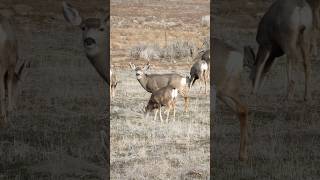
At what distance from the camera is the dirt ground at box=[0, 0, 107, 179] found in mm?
5891

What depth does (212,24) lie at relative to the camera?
5895 millimetres

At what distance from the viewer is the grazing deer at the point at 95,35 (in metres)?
5.82

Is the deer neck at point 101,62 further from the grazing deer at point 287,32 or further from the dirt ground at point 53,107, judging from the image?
the grazing deer at point 287,32

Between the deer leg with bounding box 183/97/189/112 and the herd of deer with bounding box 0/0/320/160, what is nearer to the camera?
the herd of deer with bounding box 0/0/320/160

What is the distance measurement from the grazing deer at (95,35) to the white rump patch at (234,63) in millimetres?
1223

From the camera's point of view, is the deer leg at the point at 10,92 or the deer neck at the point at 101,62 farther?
the deer leg at the point at 10,92

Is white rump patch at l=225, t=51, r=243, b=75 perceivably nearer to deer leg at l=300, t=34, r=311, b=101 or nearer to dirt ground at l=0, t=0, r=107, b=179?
deer leg at l=300, t=34, r=311, b=101

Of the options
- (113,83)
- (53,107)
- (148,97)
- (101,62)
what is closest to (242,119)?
(148,97)

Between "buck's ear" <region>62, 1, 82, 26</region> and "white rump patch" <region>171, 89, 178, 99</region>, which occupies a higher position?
"buck's ear" <region>62, 1, 82, 26</region>

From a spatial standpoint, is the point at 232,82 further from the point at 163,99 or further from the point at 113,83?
the point at 113,83

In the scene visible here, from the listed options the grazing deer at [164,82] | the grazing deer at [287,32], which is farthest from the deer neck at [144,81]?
the grazing deer at [287,32]

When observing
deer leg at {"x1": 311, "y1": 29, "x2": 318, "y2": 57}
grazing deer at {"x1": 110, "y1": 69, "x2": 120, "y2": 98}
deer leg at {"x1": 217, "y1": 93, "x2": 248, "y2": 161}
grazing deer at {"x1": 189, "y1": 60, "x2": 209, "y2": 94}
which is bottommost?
deer leg at {"x1": 217, "y1": 93, "x2": 248, "y2": 161}

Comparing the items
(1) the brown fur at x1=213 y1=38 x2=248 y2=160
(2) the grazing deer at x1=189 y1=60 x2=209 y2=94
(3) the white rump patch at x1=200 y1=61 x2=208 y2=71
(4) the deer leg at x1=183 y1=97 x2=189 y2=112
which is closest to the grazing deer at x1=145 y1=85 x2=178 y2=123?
(4) the deer leg at x1=183 y1=97 x2=189 y2=112

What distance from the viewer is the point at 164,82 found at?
19.6 feet
